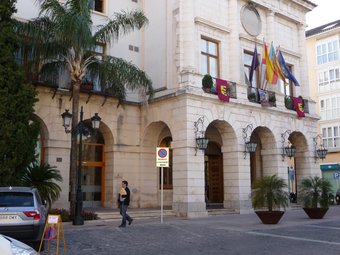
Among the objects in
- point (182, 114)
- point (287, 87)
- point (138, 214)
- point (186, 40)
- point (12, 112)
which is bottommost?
point (138, 214)

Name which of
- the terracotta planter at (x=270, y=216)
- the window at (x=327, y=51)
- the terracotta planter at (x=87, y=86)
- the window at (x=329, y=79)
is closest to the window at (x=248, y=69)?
the terracotta planter at (x=87, y=86)

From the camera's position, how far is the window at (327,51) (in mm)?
43094

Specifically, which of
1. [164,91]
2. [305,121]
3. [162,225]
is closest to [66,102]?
[164,91]

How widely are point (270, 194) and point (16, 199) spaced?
9.97m

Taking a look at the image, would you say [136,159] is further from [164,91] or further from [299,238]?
[299,238]

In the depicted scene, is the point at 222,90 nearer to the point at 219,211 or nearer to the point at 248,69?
the point at 248,69

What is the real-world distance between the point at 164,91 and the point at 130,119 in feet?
8.80

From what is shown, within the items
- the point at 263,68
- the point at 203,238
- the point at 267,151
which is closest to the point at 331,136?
the point at 267,151

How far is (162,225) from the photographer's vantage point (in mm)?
16312

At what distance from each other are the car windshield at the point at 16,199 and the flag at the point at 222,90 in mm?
13386

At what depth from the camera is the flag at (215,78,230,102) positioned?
71.7ft


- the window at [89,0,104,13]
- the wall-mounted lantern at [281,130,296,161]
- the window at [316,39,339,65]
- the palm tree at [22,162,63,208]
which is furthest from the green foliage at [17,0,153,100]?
the window at [316,39,339,65]

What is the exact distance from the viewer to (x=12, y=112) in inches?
587

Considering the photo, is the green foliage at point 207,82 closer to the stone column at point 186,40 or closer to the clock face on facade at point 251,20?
the stone column at point 186,40
